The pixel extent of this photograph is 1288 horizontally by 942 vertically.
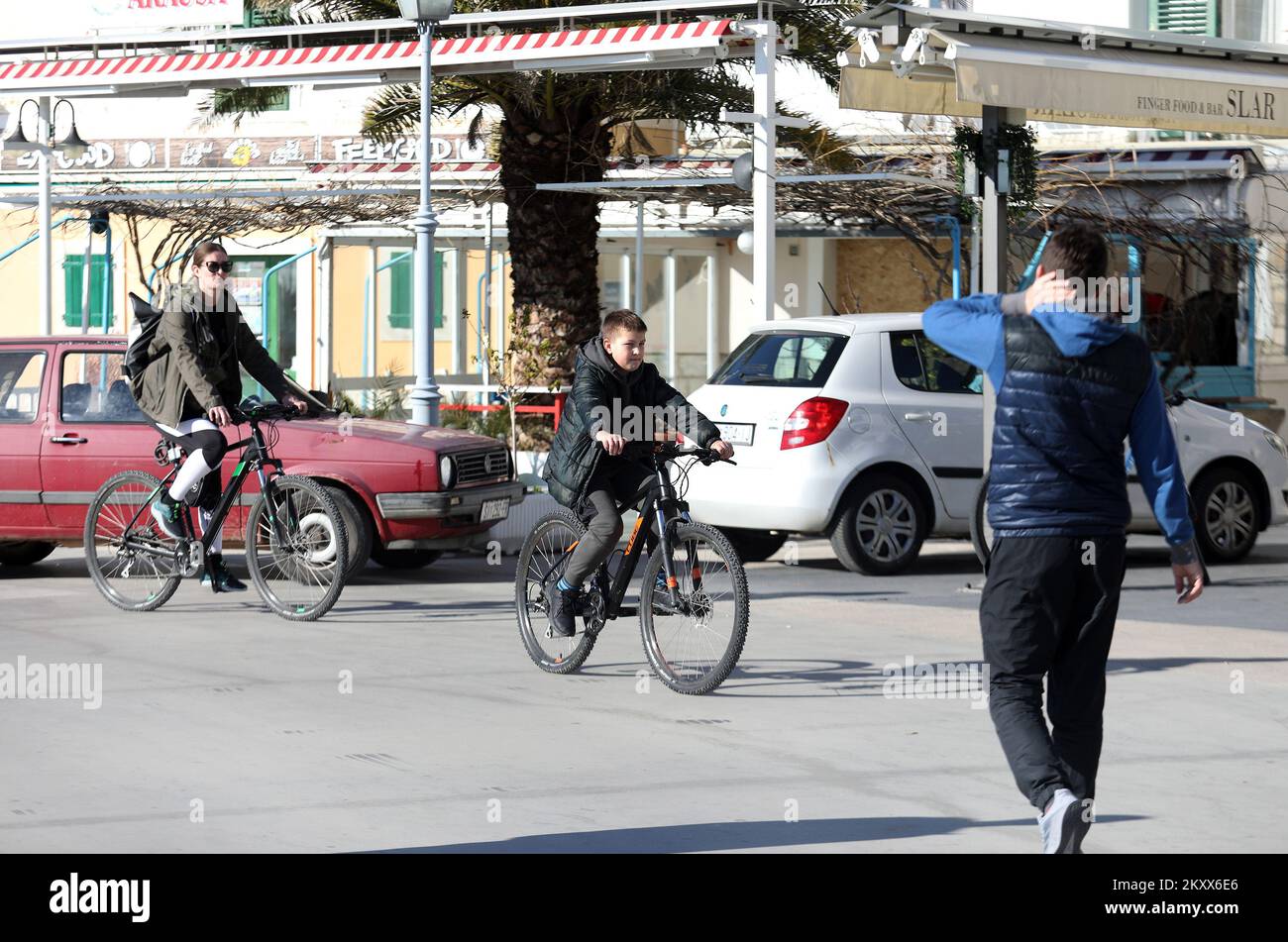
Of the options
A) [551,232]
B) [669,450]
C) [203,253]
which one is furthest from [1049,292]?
[551,232]

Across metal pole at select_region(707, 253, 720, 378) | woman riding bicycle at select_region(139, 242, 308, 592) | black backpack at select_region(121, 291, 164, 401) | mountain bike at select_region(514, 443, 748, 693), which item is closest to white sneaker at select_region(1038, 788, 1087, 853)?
mountain bike at select_region(514, 443, 748, 693)

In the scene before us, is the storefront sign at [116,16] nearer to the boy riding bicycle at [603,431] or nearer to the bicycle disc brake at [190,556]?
the bicycle disc brake at [190,556]

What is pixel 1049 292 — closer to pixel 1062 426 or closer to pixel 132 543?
pixel 1062 426

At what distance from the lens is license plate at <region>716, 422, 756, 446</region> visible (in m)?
12.9

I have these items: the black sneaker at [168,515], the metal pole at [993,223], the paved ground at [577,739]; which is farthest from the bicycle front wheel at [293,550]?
the metal pole at [993,223]

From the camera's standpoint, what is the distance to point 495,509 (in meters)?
12.6

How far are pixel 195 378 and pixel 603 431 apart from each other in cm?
311

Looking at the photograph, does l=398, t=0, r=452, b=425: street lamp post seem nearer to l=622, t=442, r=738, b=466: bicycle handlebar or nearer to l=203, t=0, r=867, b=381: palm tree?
l=203, t=0, r=867, b=381: palm tree

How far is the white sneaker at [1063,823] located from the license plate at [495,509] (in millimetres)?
7278

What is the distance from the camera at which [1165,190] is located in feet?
66.8

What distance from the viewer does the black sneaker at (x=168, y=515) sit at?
11016 mm

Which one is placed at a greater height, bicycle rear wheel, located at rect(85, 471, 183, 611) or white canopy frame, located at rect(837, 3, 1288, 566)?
white canopy frame, located at rect(837, 3, 1288, 566)

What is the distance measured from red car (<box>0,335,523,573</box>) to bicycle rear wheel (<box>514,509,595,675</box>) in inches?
100

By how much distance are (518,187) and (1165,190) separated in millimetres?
6854
